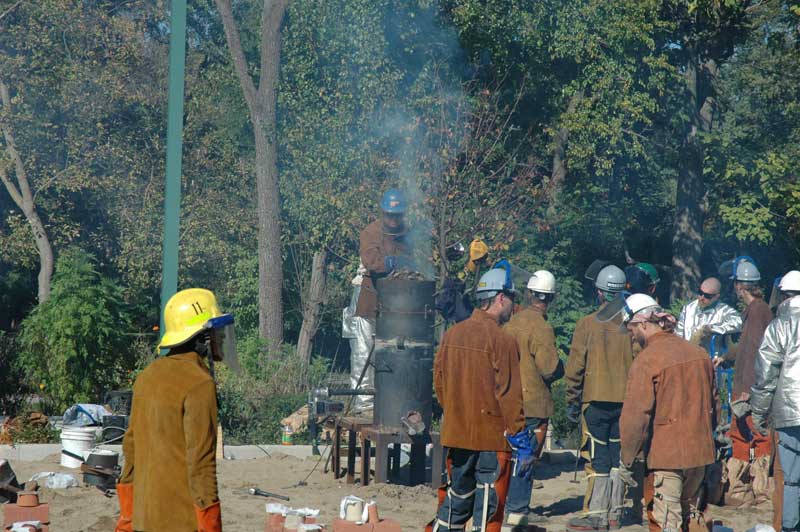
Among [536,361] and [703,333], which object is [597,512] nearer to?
[536,361]

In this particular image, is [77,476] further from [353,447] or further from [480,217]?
[480,217]

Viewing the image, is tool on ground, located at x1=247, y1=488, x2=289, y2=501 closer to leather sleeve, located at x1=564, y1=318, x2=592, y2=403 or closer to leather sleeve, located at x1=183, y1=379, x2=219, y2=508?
leather sleeve, located at x1=564, y1=318, x2=592, y2=403

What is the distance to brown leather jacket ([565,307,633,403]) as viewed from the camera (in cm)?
766

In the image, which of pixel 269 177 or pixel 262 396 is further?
pixel 269 177

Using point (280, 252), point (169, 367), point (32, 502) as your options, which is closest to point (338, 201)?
point (280, 252)

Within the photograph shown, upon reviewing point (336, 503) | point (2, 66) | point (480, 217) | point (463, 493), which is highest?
point (2, 66)

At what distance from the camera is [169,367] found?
165 inches

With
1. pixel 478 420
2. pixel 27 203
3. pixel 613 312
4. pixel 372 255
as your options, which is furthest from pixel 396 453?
pixel 27 203

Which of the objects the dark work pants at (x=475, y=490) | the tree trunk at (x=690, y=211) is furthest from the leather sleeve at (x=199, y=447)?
the tree trunk at (x=690, y=211)

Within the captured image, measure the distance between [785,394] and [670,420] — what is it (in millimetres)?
1252

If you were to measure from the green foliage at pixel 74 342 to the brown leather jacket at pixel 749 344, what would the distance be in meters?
7.18

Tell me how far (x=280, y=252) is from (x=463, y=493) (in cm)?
1234

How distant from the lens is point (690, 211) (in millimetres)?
19719

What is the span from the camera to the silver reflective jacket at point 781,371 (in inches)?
259
